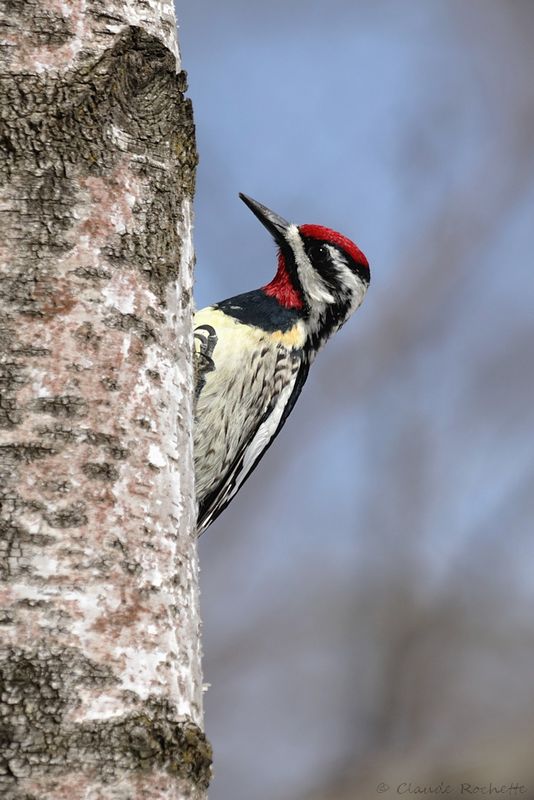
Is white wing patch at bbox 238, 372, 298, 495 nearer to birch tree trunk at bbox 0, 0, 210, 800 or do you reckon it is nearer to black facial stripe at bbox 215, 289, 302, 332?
black facial stripe at bbox 215, 289, 302, 332

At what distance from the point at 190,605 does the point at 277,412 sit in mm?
2382

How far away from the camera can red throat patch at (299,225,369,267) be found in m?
3.82

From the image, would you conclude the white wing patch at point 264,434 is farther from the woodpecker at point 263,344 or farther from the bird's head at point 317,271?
the bird's head at point 317,271

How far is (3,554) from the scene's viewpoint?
1235 millimetres

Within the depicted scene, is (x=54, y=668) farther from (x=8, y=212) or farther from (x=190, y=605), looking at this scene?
(x=8, y=212)

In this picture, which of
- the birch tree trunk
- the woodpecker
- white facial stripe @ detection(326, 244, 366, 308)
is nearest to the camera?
the birch tree trunk

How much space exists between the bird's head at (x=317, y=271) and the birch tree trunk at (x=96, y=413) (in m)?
2.09

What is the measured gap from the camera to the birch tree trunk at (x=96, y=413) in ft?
3.96

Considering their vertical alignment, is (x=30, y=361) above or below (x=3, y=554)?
above

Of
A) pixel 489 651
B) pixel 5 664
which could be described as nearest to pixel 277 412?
pixel 489 651

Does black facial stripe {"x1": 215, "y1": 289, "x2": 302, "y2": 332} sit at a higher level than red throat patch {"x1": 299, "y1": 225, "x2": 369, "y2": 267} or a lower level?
lower

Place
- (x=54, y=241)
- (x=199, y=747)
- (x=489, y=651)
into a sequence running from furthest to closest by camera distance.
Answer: (x=489, y=651), (x=54, y=241), (x=199, y=747)

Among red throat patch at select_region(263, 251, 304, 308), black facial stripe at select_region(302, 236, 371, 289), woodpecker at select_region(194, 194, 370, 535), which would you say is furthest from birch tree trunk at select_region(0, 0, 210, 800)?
black facial stripe at select_region(302, 236, 371, 289)

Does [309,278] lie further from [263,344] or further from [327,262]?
[263,344]
